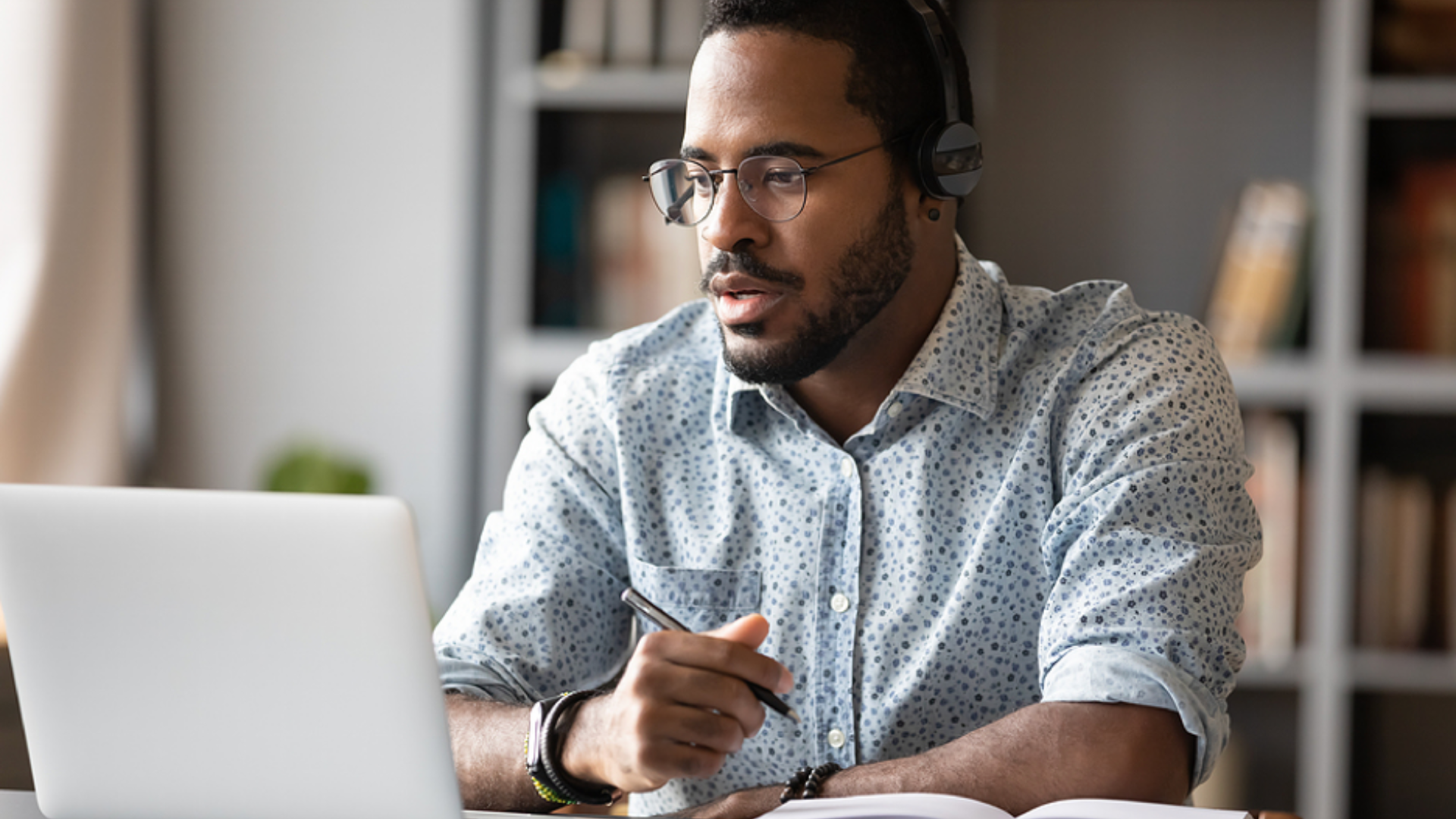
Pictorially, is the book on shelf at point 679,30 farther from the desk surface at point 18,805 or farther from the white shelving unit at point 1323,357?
the desk surface at point 18,805

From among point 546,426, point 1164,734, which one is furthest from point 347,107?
point 1164,734

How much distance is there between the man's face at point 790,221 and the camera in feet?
3.91

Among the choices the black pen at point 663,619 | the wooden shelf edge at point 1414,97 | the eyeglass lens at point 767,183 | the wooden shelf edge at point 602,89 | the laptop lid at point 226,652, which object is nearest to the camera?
the laptop lid at point 226,652

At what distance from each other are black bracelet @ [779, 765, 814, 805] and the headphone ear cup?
1.81 feet

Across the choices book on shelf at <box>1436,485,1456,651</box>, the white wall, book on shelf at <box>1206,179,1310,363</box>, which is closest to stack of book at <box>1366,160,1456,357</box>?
book on shelf at <box>1206,179,1310,363</box>

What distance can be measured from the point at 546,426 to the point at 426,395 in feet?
3.39

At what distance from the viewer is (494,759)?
1012mm

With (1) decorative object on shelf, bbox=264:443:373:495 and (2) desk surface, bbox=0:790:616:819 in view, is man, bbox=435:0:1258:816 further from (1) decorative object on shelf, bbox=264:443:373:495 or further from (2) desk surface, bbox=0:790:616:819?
(1) decorative object on shelf, bbox=264:443:373:495

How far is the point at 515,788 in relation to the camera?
3.26 feet

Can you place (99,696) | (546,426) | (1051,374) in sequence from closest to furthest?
(99,696), (1051,374), (546,426)

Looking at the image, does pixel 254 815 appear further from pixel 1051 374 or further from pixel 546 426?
pixel 1051 374

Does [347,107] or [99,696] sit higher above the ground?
[347,107]

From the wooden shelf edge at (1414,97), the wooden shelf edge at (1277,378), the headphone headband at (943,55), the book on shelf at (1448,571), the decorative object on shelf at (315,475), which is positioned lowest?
the book on shelf at (1448,571)

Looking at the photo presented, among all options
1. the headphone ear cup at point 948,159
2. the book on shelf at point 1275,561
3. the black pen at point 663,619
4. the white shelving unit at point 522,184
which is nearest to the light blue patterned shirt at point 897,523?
the headphone ear cup at point 948,159
